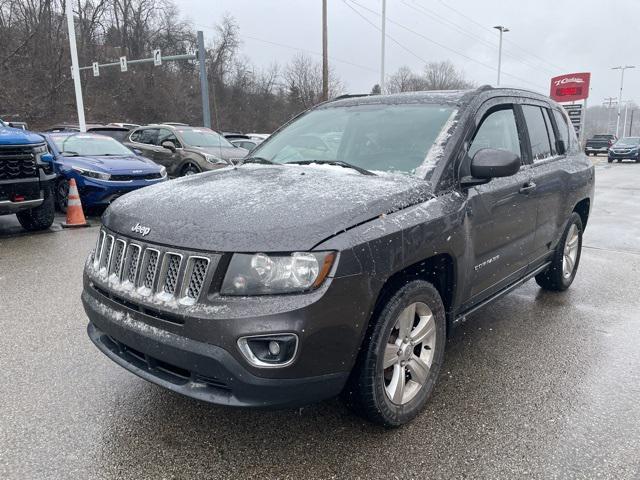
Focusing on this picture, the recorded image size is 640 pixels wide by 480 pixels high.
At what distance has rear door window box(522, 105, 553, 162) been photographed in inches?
156

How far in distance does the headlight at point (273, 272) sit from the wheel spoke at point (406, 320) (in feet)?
2.02

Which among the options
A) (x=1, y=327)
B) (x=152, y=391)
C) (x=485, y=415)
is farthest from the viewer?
(x=1, y=327)

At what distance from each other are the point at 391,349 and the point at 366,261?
1.85ft

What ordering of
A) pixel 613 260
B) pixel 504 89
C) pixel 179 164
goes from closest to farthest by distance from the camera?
pixel 504 89
pixel 613 260
pixel 179 164

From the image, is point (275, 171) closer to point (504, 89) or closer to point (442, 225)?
point (442, 225)

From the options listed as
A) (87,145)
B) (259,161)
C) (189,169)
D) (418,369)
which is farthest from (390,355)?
(189,169)

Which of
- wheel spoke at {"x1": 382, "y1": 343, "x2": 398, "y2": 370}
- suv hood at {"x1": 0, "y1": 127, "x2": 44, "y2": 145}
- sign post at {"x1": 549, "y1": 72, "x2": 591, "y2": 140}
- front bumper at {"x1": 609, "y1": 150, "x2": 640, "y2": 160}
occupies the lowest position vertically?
front bumper at {"x1": 609, "y1": 150, "x2": 640, "y2": 160}

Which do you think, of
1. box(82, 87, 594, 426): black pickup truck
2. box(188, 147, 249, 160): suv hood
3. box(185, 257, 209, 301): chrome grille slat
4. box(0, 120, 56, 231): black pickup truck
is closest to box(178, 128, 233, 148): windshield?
box(188, 147, 249, 160): suv hood

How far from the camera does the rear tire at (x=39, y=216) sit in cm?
752

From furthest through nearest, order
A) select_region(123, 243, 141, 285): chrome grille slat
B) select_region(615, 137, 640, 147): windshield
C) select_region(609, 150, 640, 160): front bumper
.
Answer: select_region(615, 137, 640, 147): windshield < select_region(609, 150, 640, 160): front bumper < select_region(123, 243, 141, 285): chrome grille slat

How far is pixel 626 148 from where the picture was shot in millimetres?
28625

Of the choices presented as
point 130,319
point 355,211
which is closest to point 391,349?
point 355,211

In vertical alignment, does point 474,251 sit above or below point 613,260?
above

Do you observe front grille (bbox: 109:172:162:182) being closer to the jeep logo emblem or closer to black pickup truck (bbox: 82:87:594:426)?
black pickup truck (bbox: 82:87:594:426)
